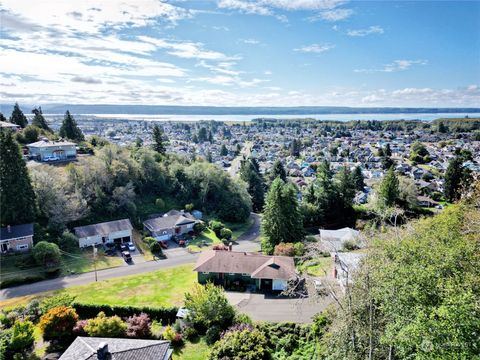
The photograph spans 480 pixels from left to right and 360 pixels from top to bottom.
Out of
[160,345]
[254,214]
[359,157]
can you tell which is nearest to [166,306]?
[160,345]

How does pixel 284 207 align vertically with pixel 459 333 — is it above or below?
below

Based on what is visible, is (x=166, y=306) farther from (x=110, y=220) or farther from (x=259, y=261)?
(x=110, y=220)

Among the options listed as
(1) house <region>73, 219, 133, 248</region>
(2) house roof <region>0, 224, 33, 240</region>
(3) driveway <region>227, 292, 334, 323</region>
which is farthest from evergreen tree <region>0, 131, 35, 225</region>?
(3) driveway <region>227, 292, 334, 323</region>

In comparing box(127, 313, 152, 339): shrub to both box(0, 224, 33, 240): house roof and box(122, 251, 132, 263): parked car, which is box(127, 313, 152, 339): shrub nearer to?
box(122, 251, 132, 263): parked car

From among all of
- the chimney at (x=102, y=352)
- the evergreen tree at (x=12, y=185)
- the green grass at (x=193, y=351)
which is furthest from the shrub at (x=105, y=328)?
the evergreen tree at (x=12, y=185)

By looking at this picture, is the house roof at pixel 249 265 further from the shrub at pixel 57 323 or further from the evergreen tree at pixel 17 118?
the evergreen tree at pixel 17 118

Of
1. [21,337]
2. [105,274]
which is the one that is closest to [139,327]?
[21,337]
